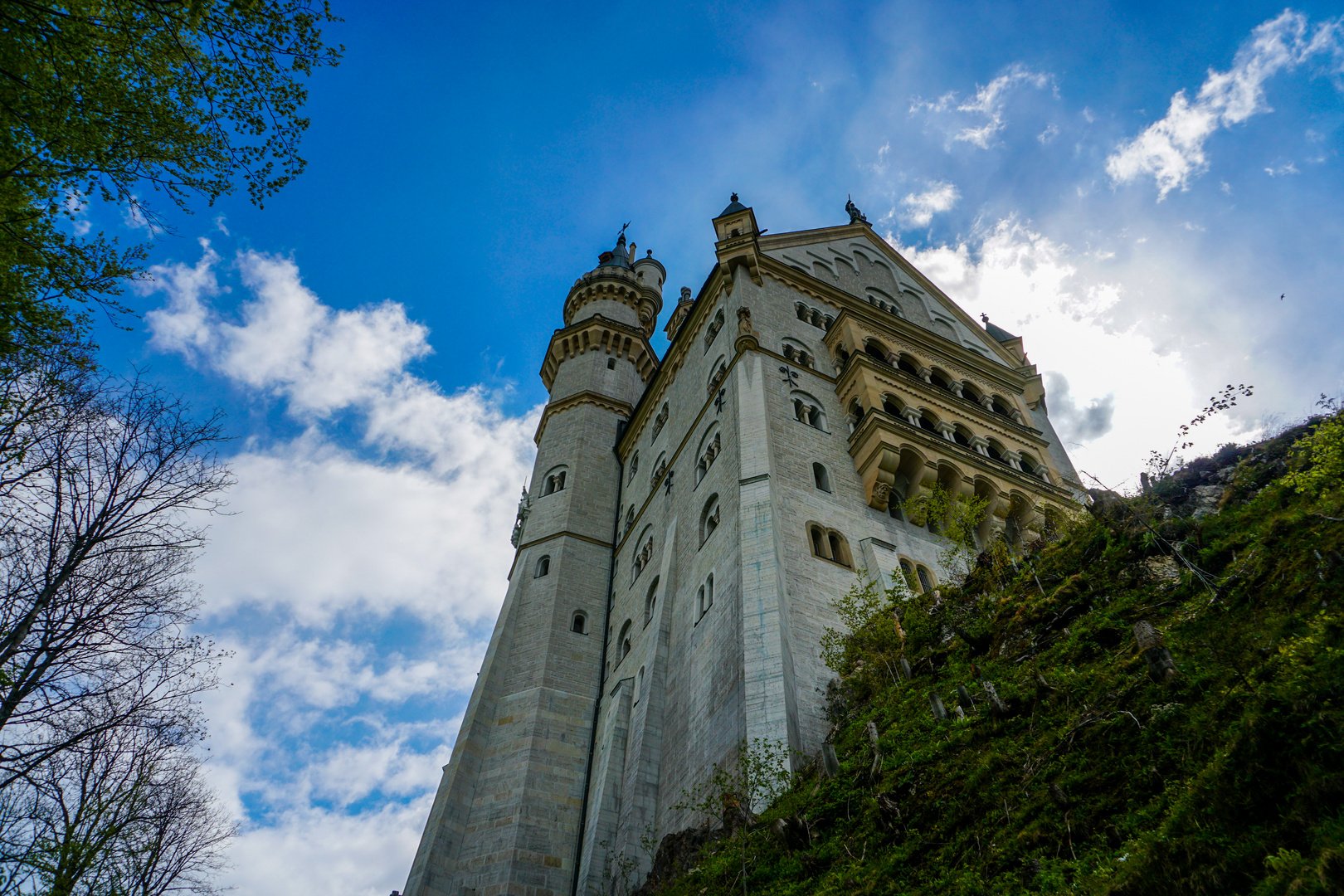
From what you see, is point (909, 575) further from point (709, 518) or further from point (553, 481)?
point (553, 481)

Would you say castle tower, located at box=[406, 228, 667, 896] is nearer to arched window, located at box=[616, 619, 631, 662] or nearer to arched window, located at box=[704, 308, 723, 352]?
arched window, located at box=[616, 619, 631, 662]

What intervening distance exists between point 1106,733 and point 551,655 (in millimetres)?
21891

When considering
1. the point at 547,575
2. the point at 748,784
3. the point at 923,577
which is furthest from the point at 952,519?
the point at 547,575

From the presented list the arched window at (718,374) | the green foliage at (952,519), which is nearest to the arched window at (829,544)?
the green foliage at (952,519)

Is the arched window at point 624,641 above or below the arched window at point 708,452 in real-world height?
below

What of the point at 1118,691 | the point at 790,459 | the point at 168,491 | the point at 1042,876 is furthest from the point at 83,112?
the point at 790,459

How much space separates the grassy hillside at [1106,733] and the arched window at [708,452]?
413 inches

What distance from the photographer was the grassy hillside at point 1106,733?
6.36m

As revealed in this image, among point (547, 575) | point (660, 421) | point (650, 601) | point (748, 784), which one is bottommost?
point (748, 784)

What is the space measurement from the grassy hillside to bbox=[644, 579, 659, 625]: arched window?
1012cm

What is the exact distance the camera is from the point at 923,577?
22.1 metres

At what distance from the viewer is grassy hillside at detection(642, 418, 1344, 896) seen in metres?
6.36

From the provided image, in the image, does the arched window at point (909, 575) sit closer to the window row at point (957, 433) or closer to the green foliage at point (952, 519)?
the green foliage at point (952, 519)

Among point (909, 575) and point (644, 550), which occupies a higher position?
point (644, 550)
